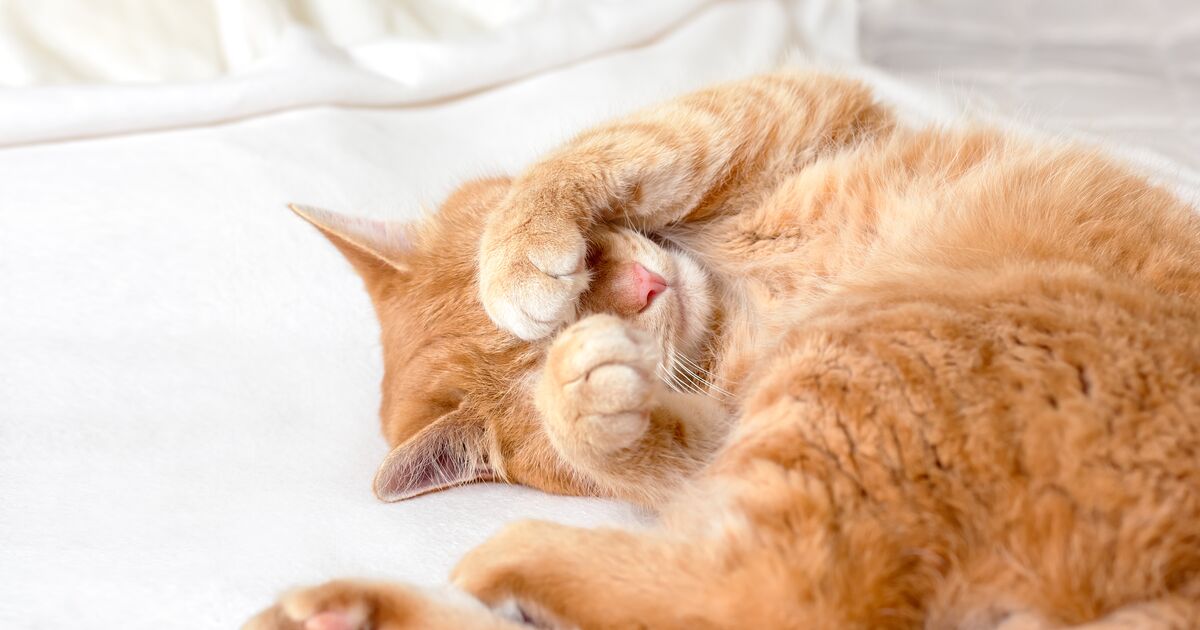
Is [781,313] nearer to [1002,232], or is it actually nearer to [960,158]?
[1002,232]

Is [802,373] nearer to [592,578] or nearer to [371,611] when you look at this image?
[592,578]

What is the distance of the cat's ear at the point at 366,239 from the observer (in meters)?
1.96

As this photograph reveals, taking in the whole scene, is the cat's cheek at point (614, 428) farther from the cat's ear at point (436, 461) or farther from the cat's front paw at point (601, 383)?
the cat's ear at point (436, 461)

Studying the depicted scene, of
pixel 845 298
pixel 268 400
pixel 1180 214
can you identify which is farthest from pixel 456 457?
pixel 1180 214

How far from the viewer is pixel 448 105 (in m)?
2.92

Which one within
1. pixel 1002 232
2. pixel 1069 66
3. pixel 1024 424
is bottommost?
pixel 1024 424

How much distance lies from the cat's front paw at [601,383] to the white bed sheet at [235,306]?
23cm

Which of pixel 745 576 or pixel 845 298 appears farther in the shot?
pixel 845 298

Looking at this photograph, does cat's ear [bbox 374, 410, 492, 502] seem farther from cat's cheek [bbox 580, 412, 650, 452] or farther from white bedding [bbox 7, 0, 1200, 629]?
cat's cheek [bbox 580, 412, 650, 452]

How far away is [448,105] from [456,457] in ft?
4.74

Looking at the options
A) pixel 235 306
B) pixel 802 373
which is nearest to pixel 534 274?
pixel 802 373

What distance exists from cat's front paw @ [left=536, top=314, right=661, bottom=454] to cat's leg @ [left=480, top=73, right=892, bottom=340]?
224 millimetres

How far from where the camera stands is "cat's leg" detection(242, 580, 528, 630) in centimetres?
115

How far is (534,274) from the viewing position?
163 centimetres
